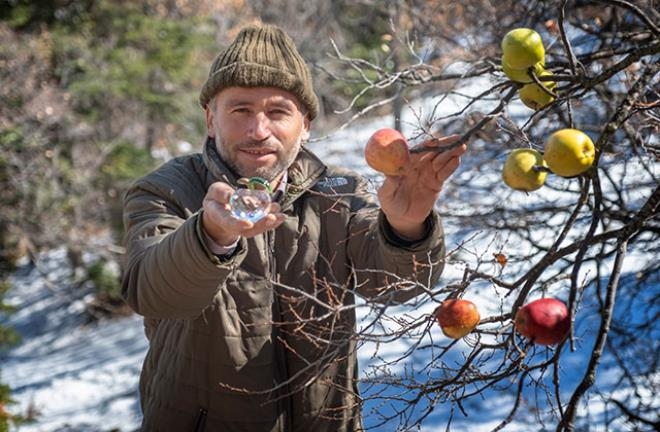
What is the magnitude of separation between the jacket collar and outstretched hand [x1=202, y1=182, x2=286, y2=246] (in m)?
0.38

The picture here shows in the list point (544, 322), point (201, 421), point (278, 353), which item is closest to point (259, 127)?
point (278, 353)

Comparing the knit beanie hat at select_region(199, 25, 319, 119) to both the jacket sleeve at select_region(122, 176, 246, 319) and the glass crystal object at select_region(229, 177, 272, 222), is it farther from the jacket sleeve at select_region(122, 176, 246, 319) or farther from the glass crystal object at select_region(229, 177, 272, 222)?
the glass crystal object at select_region(229, 177, 272, 222)

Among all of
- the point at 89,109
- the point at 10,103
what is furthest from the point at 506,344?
the point at 89,109

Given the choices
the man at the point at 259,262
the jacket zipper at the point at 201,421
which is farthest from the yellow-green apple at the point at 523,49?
the jacket zipper at the point at 201,421

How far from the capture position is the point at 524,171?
1325 millimetres

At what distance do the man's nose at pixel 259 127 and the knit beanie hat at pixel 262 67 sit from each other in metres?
0.11

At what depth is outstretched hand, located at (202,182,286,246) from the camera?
5.34ft

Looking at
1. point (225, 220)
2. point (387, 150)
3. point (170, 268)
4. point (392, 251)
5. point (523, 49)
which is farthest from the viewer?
point (392, 251)

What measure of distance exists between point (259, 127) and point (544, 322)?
113 cm

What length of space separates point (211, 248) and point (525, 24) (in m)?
2.32

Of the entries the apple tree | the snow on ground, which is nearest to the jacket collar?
the apple tree

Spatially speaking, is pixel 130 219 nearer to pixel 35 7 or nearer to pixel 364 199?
pixel 364 199

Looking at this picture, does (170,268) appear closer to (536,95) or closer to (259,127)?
(259,127)

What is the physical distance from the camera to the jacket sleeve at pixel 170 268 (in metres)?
1.78
